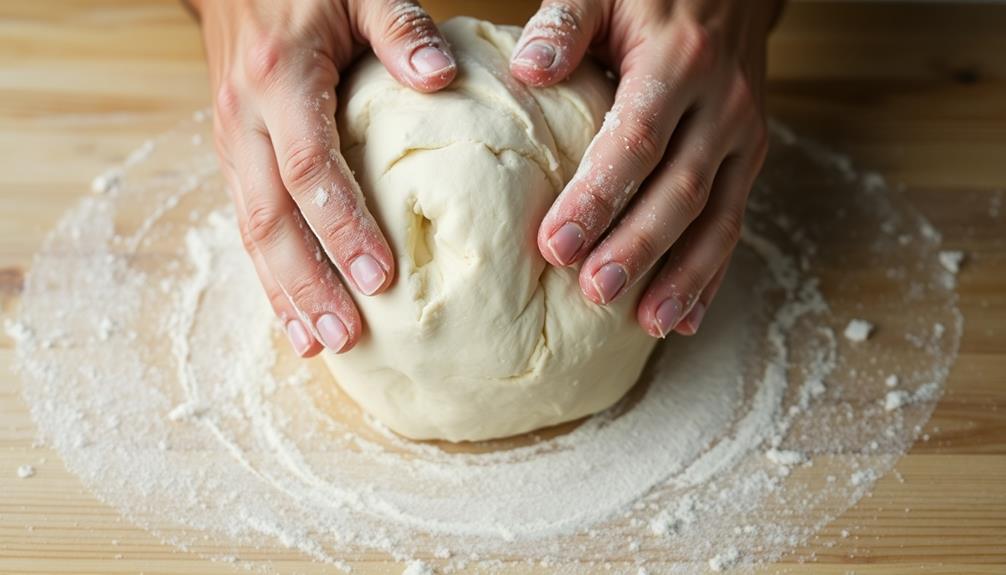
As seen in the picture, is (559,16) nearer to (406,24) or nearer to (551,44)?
(551,44)

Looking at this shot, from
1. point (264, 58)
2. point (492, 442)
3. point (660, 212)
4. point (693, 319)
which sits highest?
point (264, 58)

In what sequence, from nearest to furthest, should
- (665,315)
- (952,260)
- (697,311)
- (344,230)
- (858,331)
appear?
(344,230)
(665,315)
(697,311)
(858,331)
(952,260)

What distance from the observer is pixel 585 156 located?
1.45m

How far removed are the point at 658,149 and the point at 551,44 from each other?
0.73 ft

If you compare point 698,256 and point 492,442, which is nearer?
point 698,256

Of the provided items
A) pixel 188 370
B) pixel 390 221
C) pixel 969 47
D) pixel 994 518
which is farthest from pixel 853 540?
pixel 969 47

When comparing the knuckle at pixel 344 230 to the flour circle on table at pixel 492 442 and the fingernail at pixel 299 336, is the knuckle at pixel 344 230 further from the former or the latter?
the flour circle on table at pixel 492 442

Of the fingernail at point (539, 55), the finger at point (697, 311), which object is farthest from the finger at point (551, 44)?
the finger at point (697, 311)

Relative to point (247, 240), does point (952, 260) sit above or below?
below

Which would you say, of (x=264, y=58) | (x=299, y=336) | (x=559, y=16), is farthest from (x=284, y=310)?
(x=559, y=16)

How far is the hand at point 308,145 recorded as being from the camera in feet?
4.62

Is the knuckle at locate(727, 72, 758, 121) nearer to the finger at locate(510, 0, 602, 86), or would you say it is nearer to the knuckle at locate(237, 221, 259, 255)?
the finger at locate(510, 0, 602, 86)

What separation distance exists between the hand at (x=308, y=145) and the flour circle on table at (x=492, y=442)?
241mm

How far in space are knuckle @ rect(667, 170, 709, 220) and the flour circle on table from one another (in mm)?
383
